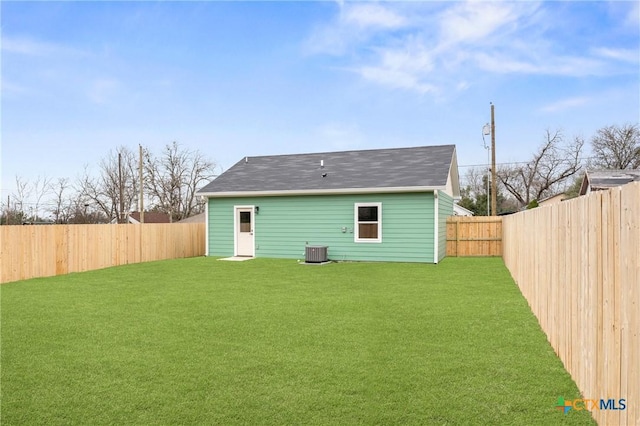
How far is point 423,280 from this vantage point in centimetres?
1072

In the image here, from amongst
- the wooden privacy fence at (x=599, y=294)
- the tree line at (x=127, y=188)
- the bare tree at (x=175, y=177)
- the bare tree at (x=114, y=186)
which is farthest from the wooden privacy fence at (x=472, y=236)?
the bare tree at (x=114, y=186)

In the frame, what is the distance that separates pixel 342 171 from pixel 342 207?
2.11m

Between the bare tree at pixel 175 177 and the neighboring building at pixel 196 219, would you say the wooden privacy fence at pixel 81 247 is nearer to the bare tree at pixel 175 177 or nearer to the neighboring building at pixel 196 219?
the neighboring building at pixel 196 219

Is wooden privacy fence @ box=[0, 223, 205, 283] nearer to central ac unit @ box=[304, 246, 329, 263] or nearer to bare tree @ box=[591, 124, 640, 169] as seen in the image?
central ac unit @ box=[304, 246, 329, 263]

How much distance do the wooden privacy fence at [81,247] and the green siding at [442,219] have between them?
10.2 metres

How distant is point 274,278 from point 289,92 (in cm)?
1158

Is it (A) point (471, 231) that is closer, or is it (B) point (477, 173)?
Answer: (A) point (471, 231)

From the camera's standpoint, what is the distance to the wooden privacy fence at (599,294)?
2.47 metres

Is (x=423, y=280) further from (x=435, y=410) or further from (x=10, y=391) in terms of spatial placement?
(x=10, y=391)

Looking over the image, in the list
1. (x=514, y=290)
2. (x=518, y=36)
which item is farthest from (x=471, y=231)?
(x=514, y=290)

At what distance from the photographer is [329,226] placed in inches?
639

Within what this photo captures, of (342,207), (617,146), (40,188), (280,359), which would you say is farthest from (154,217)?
(280,359)

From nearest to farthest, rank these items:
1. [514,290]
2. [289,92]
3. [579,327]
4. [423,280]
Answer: [579,327]
[514,290]
[423,280]
[289,92]

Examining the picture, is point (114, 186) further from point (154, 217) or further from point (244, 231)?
point (244, 231)
